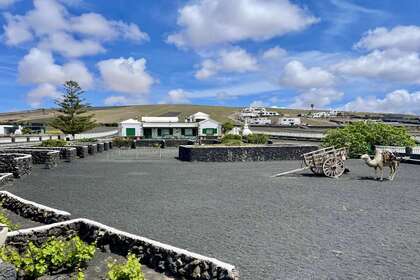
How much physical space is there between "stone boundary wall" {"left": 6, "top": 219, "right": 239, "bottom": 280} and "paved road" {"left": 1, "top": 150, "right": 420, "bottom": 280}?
60 cm

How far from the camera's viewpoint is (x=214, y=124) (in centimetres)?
6119

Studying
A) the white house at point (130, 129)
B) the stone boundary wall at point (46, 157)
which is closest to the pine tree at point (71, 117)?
the white house at point (130, 129)

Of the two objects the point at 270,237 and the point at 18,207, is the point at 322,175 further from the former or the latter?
the point at 18,207

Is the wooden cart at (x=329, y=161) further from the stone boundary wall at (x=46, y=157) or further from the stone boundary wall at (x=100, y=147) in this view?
the stone boundary wall at (x=100, y=147)

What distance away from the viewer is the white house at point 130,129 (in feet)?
196

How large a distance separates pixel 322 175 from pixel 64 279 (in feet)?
46.2

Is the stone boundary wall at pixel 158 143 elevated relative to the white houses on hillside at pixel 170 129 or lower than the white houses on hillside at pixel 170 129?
lower

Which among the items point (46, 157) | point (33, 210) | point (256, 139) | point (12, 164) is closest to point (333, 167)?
point (33, 210)

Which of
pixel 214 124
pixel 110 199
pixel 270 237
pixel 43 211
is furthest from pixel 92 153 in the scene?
pixel 214 124

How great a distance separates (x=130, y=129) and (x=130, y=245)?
2127 inches

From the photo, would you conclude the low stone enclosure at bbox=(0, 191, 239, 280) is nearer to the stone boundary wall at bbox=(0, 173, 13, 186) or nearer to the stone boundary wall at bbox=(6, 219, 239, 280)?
the stone boundary wall at bbox=(6, 219, 239, 280)

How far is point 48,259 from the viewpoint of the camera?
21.0 ft

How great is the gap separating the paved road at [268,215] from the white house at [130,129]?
41468 millimetres

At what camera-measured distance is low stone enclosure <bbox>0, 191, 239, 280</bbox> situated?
5.85 m
